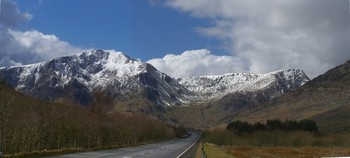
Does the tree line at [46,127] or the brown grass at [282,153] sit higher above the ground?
the tree line at [46,127]

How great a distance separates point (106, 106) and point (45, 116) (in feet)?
107

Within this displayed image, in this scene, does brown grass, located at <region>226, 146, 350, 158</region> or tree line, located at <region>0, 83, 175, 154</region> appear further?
brown grass, located at <region>226, 146, 350, 158</region>

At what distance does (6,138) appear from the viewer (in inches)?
1962

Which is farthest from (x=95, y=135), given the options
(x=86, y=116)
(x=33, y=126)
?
(x=33, y=126)

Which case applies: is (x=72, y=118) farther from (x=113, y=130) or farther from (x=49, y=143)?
(x=113, y=130)

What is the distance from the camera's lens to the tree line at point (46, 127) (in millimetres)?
49500

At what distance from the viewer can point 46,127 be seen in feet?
227

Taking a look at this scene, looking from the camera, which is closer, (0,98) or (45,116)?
(0,98)

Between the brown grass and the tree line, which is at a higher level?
the tree line

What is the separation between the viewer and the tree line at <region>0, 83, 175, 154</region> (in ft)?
162

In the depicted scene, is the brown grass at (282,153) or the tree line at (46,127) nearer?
the tree line at (46,127)

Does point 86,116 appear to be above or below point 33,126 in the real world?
above

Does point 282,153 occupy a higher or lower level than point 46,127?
lower

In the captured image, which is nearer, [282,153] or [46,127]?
[46,127]
